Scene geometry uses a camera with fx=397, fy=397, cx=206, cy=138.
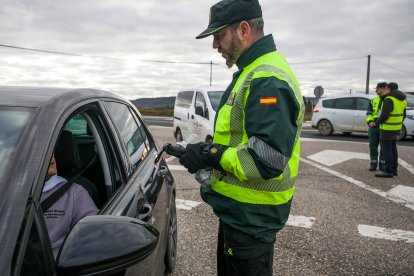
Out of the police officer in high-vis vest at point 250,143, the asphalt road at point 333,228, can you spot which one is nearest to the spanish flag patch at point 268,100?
the police officer in high-vis vest at point 250,143

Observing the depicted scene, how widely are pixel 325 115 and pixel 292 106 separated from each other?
13.8 m

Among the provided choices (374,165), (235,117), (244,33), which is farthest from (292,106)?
(374,165)

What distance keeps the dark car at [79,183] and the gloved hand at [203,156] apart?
A: 0.37m

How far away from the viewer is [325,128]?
15016 millimetres

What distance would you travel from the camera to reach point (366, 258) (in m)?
3.77

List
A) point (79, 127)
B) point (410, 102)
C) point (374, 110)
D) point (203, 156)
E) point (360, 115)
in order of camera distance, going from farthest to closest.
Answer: point (360, 115) → point (410, 102) → point (374, 110) → point (79, 127) → point (203, 156)

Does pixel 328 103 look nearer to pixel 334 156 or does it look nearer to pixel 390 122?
pixel 334 156

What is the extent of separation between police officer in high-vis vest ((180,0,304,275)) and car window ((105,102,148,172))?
2.18 ft

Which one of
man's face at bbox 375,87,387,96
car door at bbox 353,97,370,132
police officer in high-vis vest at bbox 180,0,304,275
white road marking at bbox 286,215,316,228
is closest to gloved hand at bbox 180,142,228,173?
police officer in high-vis vest at bbox 180,0,304,275

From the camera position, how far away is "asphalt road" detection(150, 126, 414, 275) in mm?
3615

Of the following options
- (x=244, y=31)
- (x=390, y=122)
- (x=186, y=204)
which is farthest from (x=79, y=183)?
(x=390, y=122)

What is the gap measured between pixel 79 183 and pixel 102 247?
1.09m

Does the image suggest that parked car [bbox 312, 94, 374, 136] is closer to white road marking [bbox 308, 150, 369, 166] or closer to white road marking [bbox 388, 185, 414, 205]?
white road marking [bbox 308, 150, 369, 166]

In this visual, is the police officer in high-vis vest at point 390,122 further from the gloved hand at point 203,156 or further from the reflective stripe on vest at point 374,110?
the gloved hand at point 203,156
